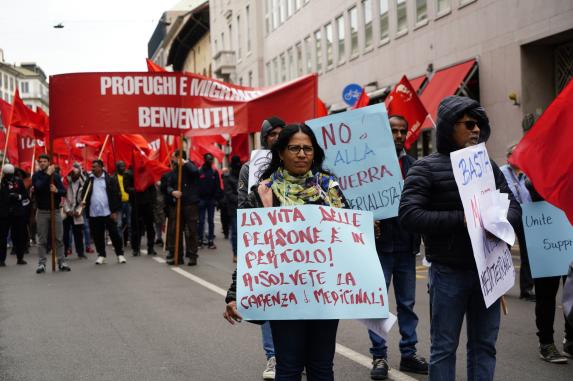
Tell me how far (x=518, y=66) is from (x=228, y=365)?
588 inches

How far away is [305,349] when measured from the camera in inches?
164

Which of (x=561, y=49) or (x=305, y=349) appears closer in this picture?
(x=305, y=349)

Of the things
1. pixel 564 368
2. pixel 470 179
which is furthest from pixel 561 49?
pixel 470 179

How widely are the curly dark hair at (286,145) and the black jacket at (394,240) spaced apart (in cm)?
177

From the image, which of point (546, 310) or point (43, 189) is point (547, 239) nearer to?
point (546, 310)

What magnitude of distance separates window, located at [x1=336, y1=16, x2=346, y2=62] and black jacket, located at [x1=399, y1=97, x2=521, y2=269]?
28.9m

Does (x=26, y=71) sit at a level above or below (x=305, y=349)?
above

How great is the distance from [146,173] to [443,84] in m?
8.59

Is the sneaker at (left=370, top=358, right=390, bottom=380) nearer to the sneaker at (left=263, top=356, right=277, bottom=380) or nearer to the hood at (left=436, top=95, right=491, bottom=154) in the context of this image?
the sneaker at (left=263, top=356, right=277, bottom=380)

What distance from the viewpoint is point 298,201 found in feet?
13.7

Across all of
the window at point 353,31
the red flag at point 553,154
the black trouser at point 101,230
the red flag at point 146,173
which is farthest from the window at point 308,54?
the red flag at point 553,154

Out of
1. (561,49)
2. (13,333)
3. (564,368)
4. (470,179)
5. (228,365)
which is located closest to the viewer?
(470,179)

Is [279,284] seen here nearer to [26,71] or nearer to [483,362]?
[483,362]

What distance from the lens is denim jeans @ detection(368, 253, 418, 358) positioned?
20.0ft
